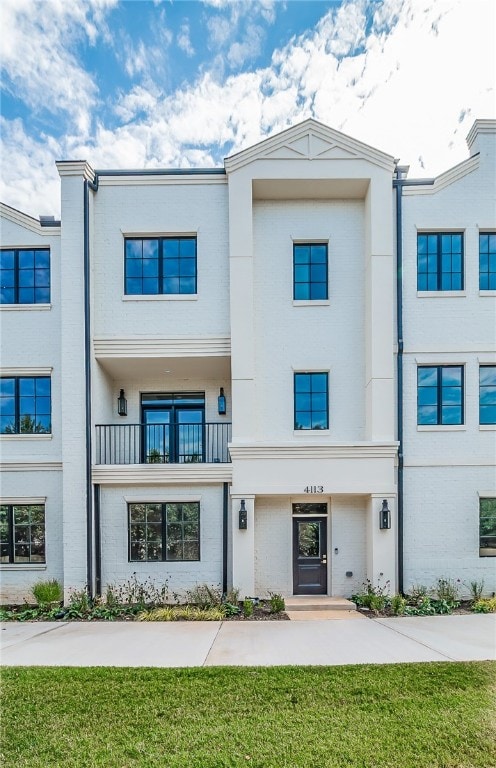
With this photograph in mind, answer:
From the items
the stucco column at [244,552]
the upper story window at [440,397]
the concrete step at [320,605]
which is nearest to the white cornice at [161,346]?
the stucco column at [244,552]

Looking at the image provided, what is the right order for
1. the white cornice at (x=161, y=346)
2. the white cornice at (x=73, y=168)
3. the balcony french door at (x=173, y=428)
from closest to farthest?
the white cornice at (x=73, y=168)
the white cornice at (x=161, y=346)
the balcony french door at (x=173, y=428)

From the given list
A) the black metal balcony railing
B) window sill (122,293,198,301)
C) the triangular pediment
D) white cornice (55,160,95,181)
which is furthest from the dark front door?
white cornice (55,160,95,181)

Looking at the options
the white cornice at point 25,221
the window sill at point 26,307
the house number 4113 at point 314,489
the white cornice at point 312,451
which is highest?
the white cornice at point 25,221

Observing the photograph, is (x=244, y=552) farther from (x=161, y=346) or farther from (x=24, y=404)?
(x=24, y=404)

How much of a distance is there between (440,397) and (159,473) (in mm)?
7118

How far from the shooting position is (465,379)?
11.6 metres

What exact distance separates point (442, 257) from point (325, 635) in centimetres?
904

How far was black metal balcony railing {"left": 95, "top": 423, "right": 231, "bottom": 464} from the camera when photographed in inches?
478

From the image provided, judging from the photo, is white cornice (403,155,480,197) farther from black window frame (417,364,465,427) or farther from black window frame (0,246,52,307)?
black window frame (0,246,52,307)

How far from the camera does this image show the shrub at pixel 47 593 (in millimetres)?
10695

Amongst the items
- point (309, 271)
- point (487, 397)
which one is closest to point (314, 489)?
point (487, 397)

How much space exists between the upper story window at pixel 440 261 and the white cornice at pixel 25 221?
9.14m

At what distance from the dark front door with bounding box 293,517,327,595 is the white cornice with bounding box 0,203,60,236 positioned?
9376 mm

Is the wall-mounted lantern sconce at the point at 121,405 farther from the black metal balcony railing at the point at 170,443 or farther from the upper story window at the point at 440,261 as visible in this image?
the upper story window at the point at 440,261
